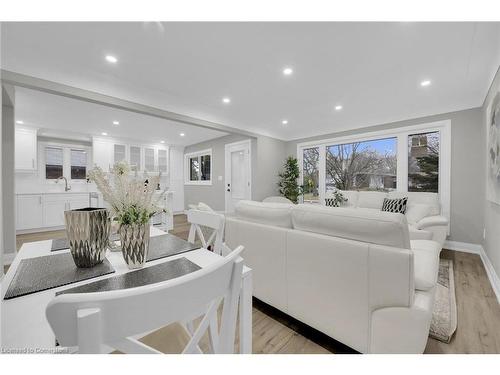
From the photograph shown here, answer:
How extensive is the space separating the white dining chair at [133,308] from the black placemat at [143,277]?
0.36 metres

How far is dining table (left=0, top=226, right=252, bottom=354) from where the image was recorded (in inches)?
20.7

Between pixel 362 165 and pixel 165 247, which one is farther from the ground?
pixel 362 165

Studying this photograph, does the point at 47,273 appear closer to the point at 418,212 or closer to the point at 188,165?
the point at 418,212

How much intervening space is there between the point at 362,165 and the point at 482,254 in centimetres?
234

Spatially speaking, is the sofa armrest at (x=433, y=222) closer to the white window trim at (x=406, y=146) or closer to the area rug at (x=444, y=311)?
the area rug at (x=444, y=311)

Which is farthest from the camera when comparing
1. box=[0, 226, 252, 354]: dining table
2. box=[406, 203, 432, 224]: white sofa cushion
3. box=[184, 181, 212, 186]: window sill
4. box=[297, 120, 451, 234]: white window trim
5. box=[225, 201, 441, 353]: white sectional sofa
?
box=[184, 181, 212, 186]: window sill

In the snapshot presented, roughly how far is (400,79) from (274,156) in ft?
10.5

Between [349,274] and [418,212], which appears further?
[418,212]

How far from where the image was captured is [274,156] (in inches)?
221

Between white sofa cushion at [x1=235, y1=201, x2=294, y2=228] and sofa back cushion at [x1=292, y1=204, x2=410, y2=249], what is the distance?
77 millimetres

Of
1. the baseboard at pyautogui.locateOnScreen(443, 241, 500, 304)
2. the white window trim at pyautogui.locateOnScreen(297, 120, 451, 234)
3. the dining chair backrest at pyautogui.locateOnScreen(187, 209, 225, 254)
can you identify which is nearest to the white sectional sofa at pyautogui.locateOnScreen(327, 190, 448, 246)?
the white window trim at pyautogui.locateOnScreen(297, 120, 451, 234)

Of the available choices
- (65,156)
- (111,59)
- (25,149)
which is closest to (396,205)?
(111,59)

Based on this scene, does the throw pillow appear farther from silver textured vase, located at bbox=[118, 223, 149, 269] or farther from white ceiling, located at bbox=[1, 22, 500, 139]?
silver textured vase, located at bbox=[118, 223, 149, 269]

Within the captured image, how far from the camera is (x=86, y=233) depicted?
0.93 m
